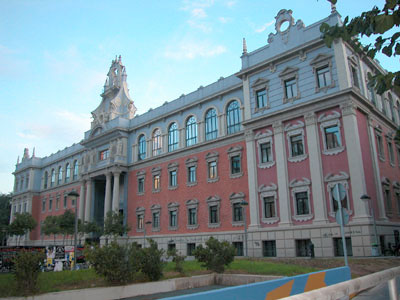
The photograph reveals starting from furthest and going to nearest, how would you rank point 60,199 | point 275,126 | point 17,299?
point 60,199, point 275,126, point 17,299

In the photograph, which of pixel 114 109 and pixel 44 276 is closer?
pixel 44 276

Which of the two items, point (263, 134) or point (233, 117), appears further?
point (233, 117)

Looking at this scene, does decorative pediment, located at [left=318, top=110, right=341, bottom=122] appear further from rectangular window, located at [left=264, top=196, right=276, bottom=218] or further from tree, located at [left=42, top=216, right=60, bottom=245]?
tree, located at [left=42, top=216, right=60, bottom=245]

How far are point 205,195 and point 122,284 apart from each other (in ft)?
64.1

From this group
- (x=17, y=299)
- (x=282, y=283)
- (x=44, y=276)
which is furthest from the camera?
(x=44, y=276)

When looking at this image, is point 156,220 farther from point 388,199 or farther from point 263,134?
point 388,199

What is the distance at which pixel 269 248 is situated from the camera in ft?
84.1

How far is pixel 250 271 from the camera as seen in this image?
15531 mm

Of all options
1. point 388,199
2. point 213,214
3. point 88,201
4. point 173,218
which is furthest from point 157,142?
point 388,199

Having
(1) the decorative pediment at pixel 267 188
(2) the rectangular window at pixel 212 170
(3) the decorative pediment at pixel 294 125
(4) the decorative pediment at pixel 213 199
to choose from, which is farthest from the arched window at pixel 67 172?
(3) the decorative pediment at pixel 294 125

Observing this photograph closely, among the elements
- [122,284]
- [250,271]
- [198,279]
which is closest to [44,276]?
[122,284]

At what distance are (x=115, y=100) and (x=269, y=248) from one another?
2772 centimetres

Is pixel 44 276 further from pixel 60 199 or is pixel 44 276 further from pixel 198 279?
pixel 60 199

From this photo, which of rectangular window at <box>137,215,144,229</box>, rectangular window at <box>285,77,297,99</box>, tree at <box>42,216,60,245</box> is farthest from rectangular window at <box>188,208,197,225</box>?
tree at <box>42,216,60,245</box>
